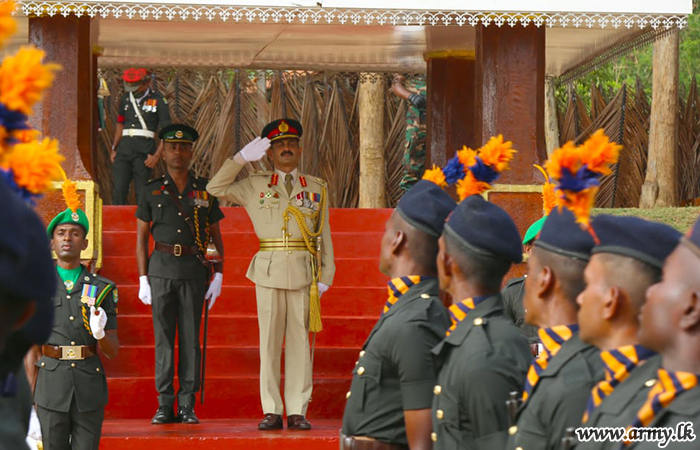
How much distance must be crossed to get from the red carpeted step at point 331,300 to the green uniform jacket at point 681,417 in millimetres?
6873

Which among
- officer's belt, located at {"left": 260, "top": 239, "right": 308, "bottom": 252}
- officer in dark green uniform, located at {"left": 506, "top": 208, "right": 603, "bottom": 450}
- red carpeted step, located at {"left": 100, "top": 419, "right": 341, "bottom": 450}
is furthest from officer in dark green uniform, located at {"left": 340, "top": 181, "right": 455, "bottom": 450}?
officer's belt, located at {"left": 260, "top": 239, "right": 308, "bottom": 252}

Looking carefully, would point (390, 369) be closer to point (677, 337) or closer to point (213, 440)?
point (677, 337)

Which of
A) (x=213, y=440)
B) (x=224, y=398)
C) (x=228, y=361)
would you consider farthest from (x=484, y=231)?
(x=228, y=361)

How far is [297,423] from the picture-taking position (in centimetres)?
792

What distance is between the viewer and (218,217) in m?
8.61

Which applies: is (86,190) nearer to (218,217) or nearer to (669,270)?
(218,217)

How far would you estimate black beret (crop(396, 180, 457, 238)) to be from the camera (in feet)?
15.0

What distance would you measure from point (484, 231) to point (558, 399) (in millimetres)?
954

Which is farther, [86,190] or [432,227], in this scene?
[86,190]

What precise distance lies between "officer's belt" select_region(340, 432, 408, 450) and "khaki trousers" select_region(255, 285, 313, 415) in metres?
3.67

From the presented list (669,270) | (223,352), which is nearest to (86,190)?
(223,352)

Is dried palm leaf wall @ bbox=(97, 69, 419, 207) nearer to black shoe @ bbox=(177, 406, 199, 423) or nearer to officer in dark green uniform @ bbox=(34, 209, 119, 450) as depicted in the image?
black shoe @ bbox=(177, 406, 199, 423)

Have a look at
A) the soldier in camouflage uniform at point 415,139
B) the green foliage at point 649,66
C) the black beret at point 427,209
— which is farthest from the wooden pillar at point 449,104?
the green foliage at point 649,66

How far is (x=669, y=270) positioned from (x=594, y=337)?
0.62 meters
